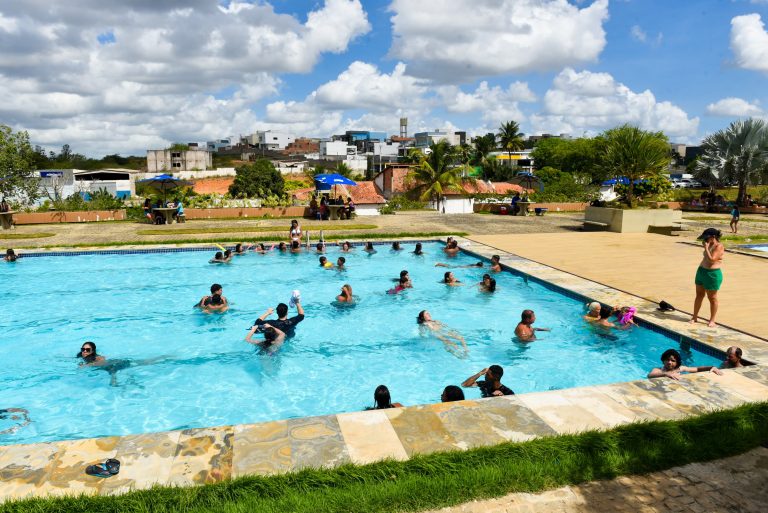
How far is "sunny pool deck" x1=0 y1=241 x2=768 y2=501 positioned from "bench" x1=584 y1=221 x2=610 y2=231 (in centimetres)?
1880

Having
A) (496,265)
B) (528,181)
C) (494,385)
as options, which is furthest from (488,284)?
(528,181)

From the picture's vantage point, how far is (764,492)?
15.9 ft

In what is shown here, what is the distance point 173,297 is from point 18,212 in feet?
62.5

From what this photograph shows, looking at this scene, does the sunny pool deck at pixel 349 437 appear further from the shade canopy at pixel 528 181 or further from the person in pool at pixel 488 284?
the shade canopy at pixel 528 181

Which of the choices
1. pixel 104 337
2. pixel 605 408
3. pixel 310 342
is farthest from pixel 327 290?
pixel 605 408

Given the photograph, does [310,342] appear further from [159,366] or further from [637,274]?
[637,274]

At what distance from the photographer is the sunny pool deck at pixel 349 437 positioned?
5.09 m

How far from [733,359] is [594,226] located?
743 inches

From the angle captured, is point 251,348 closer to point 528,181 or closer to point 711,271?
point 711,271

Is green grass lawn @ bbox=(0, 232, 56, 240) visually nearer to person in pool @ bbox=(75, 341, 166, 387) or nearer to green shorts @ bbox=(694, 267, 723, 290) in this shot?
person in pool @ bbox=(75, 341, 166, 387)

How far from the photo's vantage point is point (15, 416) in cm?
827

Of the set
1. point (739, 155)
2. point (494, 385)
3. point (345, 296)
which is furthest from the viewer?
point (739, 155)

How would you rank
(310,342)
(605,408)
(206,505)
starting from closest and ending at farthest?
(206,505), (605,408), (310,342)

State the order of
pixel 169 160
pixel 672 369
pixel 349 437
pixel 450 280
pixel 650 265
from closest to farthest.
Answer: pixel 349 437, pixel 672 369, pixel 450 280, pixel 650 265, pixel 169 160
